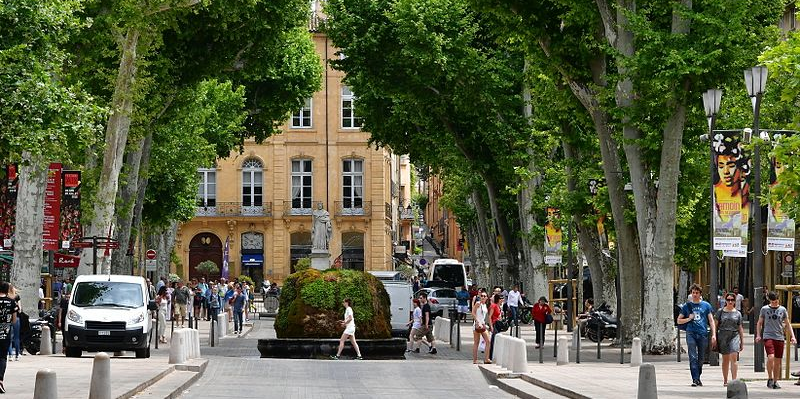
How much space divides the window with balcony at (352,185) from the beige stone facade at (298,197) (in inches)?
2.5

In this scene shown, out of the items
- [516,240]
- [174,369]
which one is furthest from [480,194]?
[174,369]

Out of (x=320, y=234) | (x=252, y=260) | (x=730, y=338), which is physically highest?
(x=320, y=234)

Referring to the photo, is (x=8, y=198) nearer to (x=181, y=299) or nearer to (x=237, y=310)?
(x=237, y=310)

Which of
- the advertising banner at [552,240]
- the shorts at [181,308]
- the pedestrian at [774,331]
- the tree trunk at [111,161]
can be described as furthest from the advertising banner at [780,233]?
the shorts at [181,308]

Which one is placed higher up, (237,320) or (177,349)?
(177,349)

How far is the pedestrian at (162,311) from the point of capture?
1823 inches

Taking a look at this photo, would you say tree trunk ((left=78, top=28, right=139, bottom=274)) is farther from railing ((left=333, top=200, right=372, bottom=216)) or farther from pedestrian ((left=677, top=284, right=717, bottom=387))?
railing ((left=333, top=200, right=372, bottom=216))

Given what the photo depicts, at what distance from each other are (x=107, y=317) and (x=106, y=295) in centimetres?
108

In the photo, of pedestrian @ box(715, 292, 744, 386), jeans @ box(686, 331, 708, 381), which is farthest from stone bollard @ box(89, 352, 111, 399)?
pedestrian @ box(715, 292, 744, 386)

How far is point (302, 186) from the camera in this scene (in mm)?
104875

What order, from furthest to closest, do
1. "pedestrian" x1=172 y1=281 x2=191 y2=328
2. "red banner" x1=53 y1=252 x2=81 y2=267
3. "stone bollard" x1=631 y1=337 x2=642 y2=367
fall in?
"pedestrian" x1=172 y1=281 x2=191 y2=328 → "red banner" x1=53 y1=252 x2=81 y2=267 → "stone bollard" x1=631 y1=337 x2=642 y2=367

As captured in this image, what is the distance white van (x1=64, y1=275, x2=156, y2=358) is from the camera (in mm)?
36625

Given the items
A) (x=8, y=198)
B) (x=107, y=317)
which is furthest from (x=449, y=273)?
(x=107, y=317)

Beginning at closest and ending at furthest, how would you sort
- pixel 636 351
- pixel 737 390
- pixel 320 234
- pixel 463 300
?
pixel 737 390
pixel 636 351
pixel 320 234
pixel 463 300
